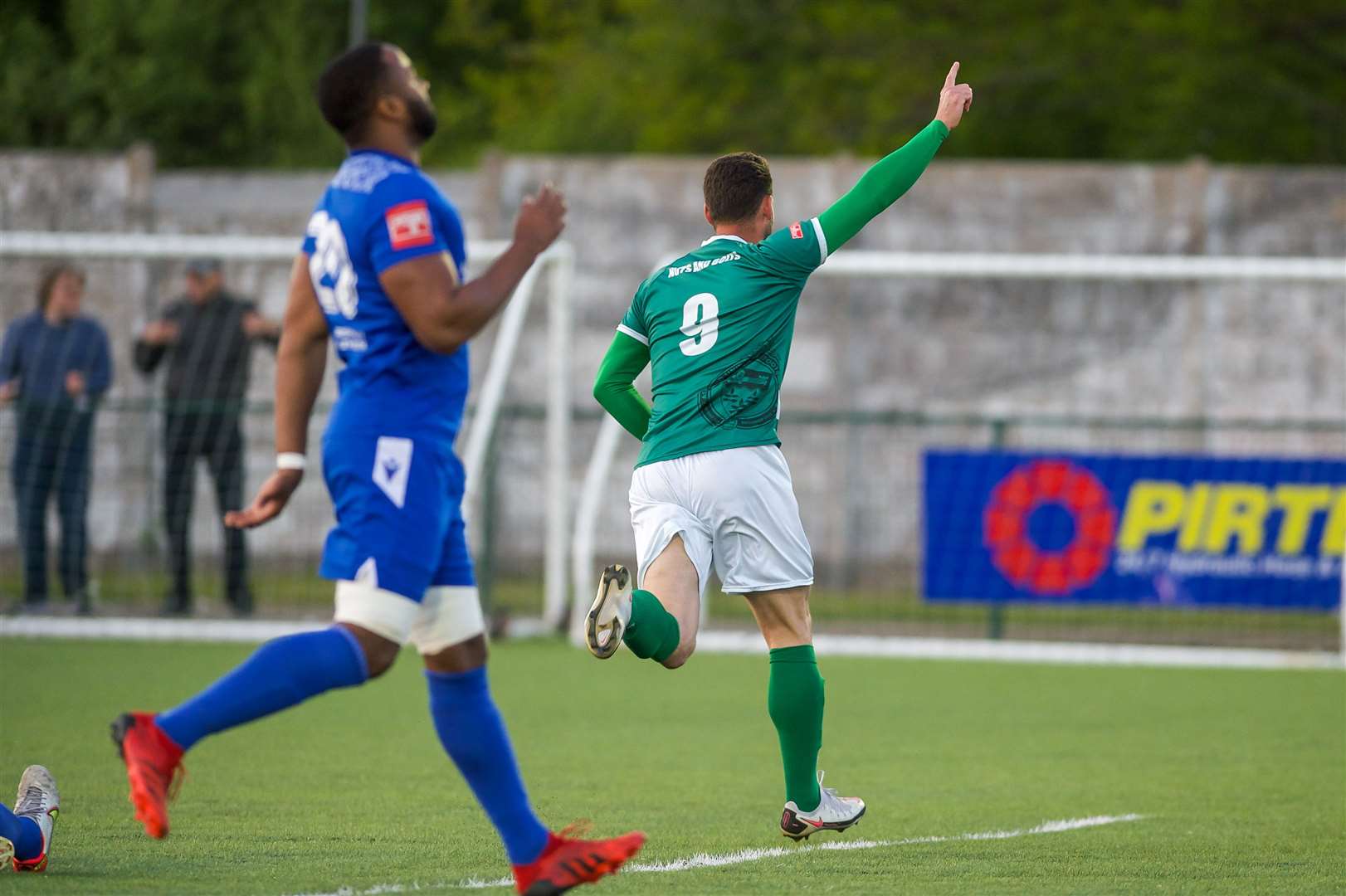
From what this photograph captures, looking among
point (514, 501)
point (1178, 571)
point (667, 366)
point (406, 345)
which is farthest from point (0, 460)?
point (406, 345)

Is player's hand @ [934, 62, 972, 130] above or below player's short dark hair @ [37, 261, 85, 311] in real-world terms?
above

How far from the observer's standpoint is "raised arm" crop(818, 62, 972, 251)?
5.77 meters

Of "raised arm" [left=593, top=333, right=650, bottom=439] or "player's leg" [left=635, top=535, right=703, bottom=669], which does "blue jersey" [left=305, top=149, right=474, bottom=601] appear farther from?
"raised arm" [left=593, top=333, right=650, bottom=439]

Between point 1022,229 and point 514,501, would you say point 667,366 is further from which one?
Result: point 1022,229

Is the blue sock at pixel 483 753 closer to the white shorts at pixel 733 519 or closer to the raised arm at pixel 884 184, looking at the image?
the white shorts at pixel 733 519

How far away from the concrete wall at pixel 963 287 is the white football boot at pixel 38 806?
12.6 metres

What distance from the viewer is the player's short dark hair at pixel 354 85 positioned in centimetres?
456

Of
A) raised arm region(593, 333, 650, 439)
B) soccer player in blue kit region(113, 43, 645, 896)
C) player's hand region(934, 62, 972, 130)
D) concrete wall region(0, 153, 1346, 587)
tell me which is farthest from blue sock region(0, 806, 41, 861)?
concrete wall region(0, 153, 1346, 587)

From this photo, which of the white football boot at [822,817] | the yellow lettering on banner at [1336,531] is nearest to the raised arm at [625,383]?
the white football boot at [822,817]

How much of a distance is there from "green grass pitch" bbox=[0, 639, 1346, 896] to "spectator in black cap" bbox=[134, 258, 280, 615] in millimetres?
1679

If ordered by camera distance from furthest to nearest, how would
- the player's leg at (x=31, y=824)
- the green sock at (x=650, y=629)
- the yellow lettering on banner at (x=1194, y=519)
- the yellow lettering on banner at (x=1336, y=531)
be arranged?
1. the yellow lettering on banner at (x=1194, y=519)
2. the yellow lettering on banner at (x=1336, y=531)
3. the green sock at (x=650, y=629)
4. the player's leg at (x=31, y=824)

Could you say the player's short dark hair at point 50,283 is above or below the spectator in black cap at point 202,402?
above

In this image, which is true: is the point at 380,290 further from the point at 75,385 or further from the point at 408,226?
the point at 75,385

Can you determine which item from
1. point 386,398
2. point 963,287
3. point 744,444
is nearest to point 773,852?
point 744,444
